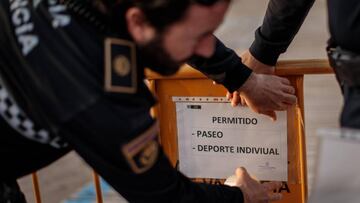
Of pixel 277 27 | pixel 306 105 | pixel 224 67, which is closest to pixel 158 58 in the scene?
pixel 224 67

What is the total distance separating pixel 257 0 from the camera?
381 inches

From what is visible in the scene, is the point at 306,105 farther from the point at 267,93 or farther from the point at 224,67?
the point at 224,67

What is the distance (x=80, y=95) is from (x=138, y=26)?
21cm

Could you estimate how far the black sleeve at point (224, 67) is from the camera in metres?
2.18

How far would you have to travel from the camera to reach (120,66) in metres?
1.59

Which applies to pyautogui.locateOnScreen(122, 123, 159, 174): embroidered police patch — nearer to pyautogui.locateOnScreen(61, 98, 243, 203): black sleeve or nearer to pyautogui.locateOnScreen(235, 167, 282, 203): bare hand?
pyautogui.locateOnScreen(61, 98, 243, 203): black sleeve

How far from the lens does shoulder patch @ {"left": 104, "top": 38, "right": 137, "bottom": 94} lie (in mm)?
1570

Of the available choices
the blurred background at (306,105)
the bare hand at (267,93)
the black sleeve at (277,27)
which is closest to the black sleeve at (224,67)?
the bare hand at (267,93)

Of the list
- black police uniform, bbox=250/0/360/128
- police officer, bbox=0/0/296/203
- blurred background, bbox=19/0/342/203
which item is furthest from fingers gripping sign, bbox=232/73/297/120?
blurred background, bbox=19/0/342/203

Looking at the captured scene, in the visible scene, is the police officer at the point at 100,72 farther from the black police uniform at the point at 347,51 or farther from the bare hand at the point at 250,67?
the bare hand at the point at 250,67

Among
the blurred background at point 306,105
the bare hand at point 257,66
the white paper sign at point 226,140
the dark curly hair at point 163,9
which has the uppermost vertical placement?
the dark curly hair at point 163,9

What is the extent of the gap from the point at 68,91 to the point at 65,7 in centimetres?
23

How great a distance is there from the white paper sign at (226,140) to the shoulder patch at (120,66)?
0.91 m

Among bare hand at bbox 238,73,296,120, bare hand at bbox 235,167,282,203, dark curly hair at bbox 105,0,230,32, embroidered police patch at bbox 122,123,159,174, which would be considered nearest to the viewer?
dark curly hair at bbox 105,0,230,32
